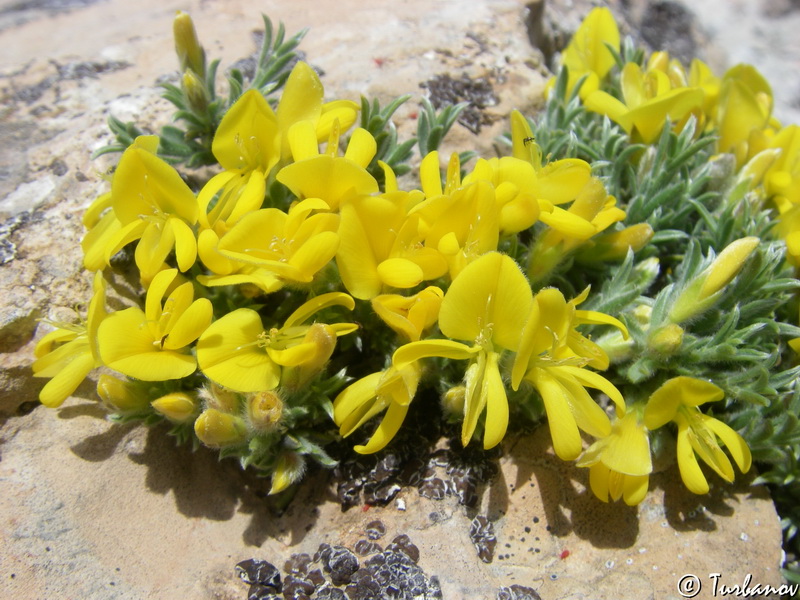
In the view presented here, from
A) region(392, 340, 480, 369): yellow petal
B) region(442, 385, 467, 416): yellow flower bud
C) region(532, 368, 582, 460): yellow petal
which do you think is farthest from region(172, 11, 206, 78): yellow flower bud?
region(532, 368, 582, 460): yellow petal

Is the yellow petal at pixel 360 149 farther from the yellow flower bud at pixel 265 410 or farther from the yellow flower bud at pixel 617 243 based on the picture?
the yellow flower bud at pixel 617 243

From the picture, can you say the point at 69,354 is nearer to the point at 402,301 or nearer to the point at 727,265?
the point at 402,301

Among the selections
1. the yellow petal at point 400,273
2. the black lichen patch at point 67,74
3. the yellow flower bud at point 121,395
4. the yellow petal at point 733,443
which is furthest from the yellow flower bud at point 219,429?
the black lichen patch at point 67,74

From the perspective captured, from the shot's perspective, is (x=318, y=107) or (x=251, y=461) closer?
(x=251, y=461)

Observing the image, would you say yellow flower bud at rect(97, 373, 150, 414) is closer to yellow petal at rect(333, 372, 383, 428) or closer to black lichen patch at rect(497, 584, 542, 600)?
yellow petal at rect(333, 372, 383, 428)

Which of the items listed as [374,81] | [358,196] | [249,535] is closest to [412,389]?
[358,196]

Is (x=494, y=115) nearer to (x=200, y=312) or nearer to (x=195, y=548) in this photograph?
(x=200, y=312)
